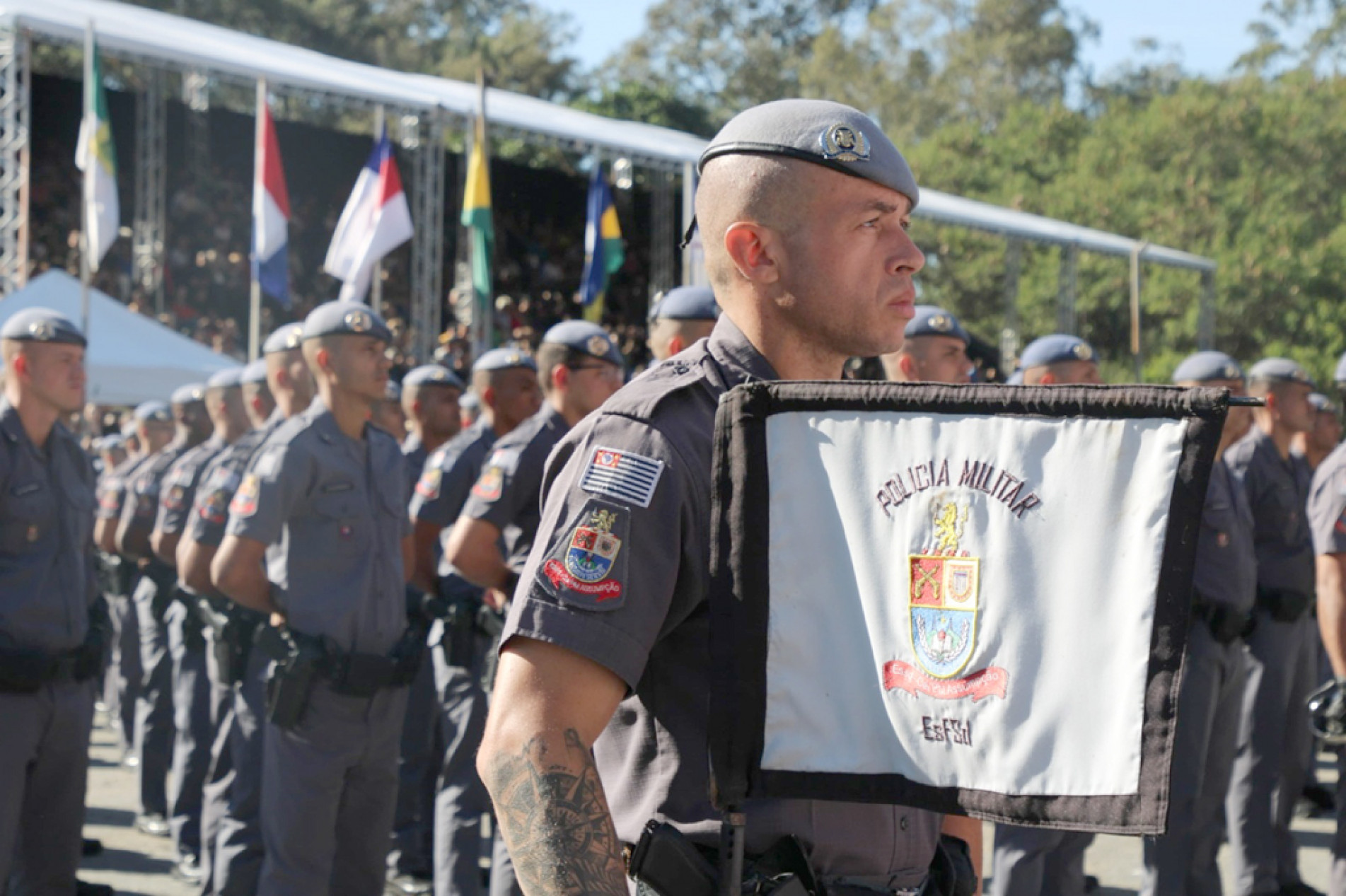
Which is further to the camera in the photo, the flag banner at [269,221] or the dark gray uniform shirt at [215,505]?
the flag banner at [269,221]

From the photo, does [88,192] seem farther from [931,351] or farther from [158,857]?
[931,351]

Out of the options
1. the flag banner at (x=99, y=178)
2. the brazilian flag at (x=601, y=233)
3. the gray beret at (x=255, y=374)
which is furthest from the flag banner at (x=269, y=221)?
the gray beret at (x=255, y=374)

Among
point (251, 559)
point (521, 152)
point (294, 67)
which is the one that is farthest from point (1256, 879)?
point (521, 152)

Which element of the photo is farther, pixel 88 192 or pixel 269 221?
pixel 269 221

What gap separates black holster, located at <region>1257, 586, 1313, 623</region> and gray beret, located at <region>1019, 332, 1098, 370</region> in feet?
4.99

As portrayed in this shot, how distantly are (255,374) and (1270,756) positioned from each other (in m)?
5.49

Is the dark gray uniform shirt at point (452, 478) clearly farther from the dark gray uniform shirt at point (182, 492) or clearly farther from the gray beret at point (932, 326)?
the gray beret at point (932, 326)

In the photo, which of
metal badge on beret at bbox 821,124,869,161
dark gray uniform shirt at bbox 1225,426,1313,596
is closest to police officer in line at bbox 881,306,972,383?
dark gray uniform shirt at bbox 1225,426,1313,596

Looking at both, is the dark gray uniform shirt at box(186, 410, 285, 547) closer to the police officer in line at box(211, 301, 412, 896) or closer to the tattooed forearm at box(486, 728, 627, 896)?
the police officer in line at box(211, 301, 412, 896)

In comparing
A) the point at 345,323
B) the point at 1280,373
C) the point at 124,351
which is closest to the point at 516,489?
the point at 345,323

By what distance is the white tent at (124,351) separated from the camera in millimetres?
12594

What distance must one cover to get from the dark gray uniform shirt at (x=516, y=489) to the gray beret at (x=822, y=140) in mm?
3373

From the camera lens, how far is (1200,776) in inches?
219

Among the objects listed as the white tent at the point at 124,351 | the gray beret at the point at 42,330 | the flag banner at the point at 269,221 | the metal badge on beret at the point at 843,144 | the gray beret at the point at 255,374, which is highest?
the flag banner at the point at 269,221
